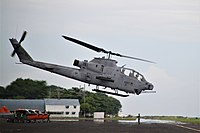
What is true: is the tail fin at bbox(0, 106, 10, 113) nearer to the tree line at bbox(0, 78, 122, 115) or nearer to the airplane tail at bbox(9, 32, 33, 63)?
the tree line at bbox(0, 78, 122, 115)

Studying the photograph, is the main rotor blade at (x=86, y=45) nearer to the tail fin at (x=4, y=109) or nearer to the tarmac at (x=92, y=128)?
the tarmac at (x=92, y=128)

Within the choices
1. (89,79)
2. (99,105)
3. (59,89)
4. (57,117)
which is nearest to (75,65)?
(89,79)

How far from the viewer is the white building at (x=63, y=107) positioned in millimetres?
44844

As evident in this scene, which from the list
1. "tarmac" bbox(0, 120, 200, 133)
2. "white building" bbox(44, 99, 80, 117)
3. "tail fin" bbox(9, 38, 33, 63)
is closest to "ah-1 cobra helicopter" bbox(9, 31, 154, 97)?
"tail fin" bbox(9, 38, 33, 63)

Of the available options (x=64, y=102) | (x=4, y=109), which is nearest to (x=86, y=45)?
(x=64, y=102)

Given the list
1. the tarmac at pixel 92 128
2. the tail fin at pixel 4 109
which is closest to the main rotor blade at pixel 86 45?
the tarmac at pixel 92 128

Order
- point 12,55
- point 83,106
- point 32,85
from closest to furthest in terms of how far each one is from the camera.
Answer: point 12,55
point 32,85
point 83,106

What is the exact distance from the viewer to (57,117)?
185 feet

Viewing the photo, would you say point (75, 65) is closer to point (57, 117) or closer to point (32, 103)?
point (32, 103)

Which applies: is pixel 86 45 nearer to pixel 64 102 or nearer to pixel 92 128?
pixel 92 128

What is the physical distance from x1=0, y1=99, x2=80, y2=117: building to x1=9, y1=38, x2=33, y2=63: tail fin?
29.3 feet

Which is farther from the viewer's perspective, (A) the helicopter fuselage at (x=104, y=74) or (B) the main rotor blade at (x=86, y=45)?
(A) the helicopter fuselage at (x=104, y=74)

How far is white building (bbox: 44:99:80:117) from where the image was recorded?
147 ft

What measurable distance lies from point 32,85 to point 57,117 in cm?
1610
